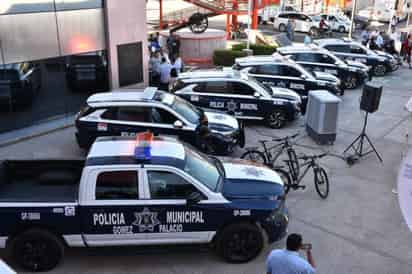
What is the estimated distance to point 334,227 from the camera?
325 inches

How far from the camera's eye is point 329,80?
16.3 metres

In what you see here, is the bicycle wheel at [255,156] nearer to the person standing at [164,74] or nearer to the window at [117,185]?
the window at [117,185]

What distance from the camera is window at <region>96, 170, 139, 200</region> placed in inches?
260

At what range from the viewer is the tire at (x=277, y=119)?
13.5 meters

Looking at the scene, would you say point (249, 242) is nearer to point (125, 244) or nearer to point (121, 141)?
point (125, 244)

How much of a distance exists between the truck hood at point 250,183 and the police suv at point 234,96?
5438 millimetres

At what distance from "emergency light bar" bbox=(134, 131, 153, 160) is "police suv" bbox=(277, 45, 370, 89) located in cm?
1230

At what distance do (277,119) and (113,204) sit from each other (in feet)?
26.2

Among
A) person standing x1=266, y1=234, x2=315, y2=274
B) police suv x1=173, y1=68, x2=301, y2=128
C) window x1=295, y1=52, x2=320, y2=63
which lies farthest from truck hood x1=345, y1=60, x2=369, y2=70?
person standing x1=266, y1=234, x2=315, y2=274

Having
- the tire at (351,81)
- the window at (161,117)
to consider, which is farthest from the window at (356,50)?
the window at (161,117)

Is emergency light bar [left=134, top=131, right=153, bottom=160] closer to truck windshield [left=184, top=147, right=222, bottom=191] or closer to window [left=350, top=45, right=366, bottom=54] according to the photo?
truck windshield [left=184, top=147, right=222, bottom=191]

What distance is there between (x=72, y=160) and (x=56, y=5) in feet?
22.8

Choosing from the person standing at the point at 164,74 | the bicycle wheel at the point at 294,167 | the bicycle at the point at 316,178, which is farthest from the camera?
the person standing at the point at 164,74

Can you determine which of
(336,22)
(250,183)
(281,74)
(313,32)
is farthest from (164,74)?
(336,22)
